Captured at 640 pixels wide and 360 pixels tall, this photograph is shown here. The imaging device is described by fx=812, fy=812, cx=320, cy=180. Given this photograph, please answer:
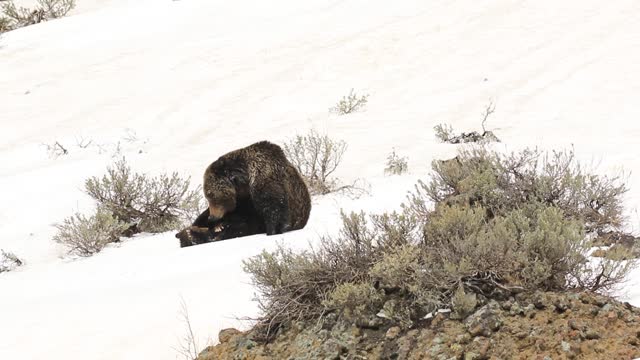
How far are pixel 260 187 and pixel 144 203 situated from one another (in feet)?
8.25

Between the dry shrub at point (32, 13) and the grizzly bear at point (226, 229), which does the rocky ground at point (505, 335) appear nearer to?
the grizzly bear at point (226, 229)

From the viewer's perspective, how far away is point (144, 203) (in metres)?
8.96

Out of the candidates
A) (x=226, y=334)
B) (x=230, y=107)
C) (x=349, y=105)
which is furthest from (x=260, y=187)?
(x=230, y=107)

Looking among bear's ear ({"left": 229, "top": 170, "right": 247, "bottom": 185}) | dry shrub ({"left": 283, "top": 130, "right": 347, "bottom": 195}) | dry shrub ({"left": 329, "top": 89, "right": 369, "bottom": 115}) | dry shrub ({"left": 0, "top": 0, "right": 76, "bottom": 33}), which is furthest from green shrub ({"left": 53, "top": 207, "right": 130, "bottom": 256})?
dry shrub ({"left": 0, "top": 0, "right": 76, "bottom": 33})

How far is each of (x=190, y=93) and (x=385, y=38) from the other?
12.5ft

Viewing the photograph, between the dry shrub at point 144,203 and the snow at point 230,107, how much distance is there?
A: 1.34 ft

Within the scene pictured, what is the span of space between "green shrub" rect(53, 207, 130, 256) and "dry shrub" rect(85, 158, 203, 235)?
0.50 meters

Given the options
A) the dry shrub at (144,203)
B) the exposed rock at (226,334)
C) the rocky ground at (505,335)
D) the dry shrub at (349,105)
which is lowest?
the dry shrub at (349,105)

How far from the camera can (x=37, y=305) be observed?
6.05 metres

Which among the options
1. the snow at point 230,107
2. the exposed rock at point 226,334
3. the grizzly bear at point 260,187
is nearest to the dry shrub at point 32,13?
the snow at point 230,107

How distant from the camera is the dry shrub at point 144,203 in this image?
885cm

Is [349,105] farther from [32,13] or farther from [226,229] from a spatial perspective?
[32,13]

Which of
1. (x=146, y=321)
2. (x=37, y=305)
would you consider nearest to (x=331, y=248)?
(x=146, y=321)

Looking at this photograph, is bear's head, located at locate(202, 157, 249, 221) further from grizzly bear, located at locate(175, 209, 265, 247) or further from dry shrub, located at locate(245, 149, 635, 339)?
dry shrub, located at locate(245, 149, 635, 339)
